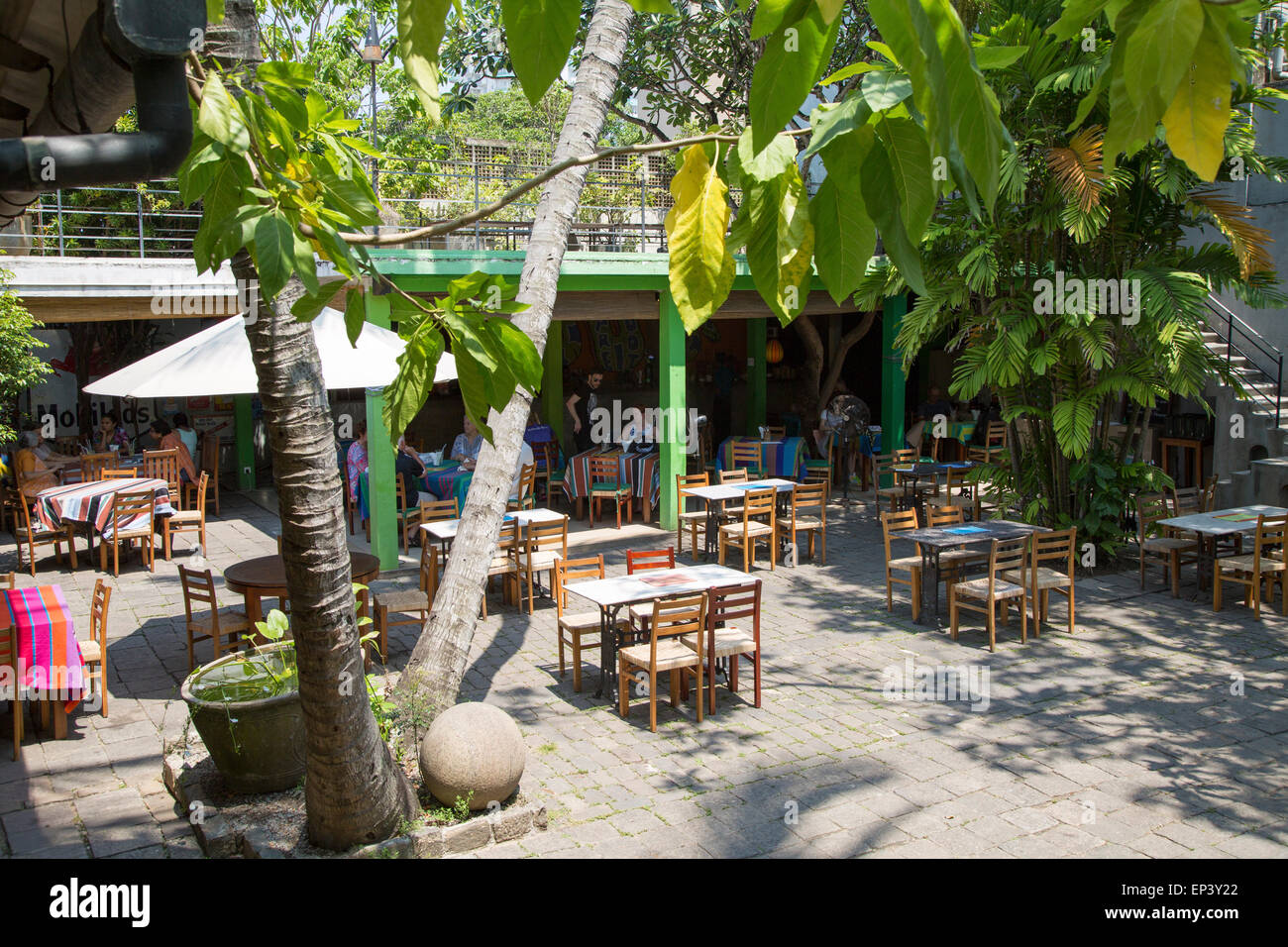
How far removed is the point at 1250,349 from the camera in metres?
16.0

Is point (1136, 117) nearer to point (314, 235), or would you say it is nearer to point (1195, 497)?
point (314, 235)

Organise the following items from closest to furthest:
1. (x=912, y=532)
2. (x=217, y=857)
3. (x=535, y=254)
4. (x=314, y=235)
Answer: (x=314, y=235)
(x=217, y=857)
(x=535, y=254)
(x=912, y=532)

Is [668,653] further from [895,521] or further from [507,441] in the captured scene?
[895,521]

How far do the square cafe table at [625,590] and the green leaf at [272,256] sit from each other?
5.70m

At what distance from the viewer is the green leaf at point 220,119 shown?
2035 mm

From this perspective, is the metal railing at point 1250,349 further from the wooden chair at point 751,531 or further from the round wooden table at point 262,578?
the round wooden table at point 262,578

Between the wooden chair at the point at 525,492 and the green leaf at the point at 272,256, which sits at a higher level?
the green leaf at the point at 272,256

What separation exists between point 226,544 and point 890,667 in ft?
28.5

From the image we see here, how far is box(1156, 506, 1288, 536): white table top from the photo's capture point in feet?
32.2

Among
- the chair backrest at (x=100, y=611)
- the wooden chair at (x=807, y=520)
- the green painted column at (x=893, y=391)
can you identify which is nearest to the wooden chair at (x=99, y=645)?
the chair backrest at (x=100, y=611)

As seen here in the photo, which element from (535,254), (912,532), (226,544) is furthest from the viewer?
(226,544)

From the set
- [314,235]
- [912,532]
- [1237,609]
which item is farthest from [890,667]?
[314,235]

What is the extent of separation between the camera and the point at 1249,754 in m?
6.65
